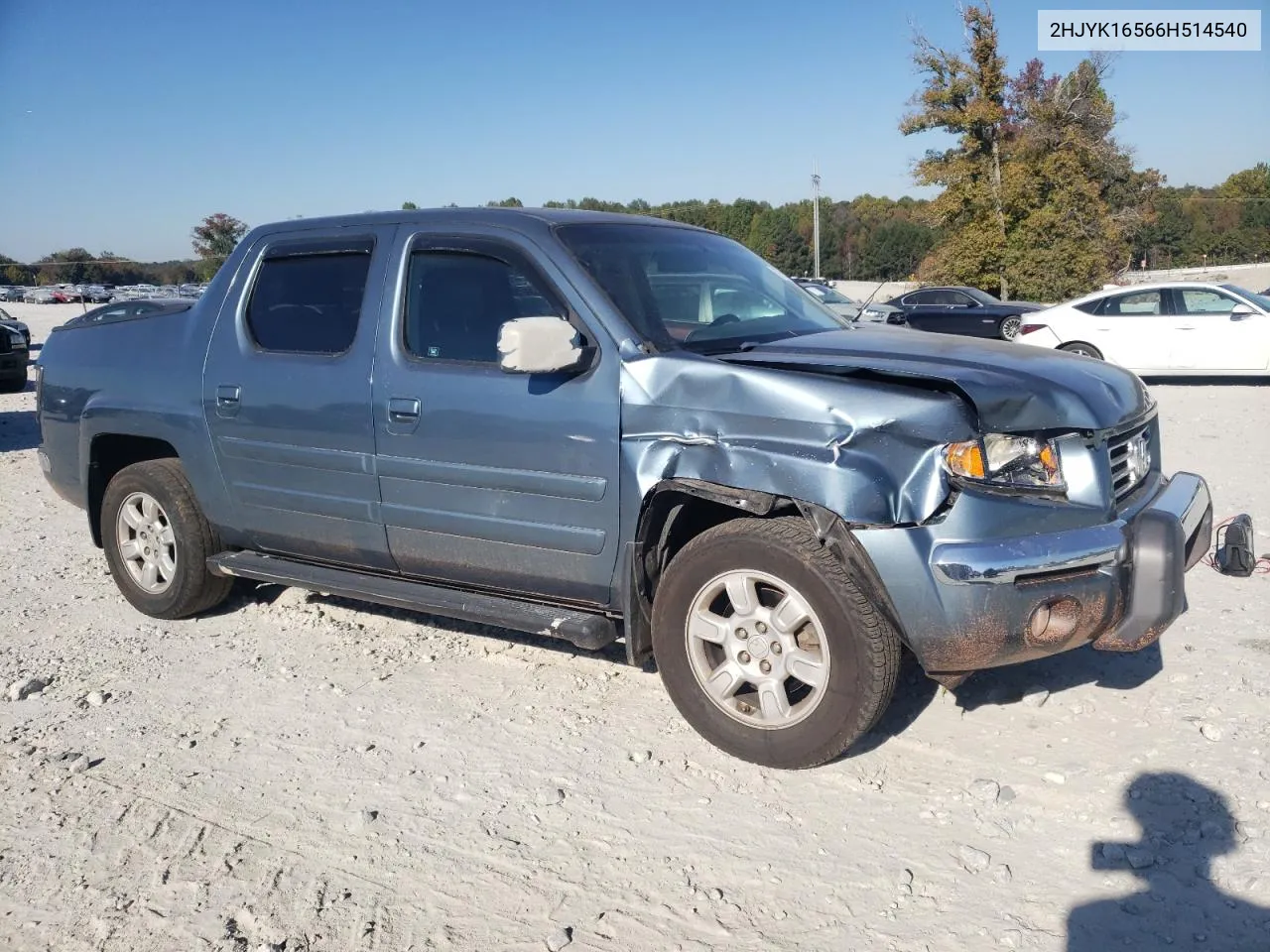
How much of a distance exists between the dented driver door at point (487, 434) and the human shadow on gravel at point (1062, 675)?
1.57 m

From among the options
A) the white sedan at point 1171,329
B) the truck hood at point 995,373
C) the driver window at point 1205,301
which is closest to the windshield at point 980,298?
the white sedan at point 1171,329

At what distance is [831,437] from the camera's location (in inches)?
130

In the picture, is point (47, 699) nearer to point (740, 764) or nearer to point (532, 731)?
point (532, 731)

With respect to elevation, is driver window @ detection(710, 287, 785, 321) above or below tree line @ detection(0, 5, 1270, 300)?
below

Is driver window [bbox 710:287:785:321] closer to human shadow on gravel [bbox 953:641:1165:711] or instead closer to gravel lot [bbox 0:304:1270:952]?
gravel lot [bbox 0:304:1270:952]

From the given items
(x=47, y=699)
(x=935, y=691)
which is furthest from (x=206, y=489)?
(x=935, y=691)

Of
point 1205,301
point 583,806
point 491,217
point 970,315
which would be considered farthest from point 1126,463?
point 970,315

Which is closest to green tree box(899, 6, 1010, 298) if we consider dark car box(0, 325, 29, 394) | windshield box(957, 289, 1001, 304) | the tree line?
the tree line

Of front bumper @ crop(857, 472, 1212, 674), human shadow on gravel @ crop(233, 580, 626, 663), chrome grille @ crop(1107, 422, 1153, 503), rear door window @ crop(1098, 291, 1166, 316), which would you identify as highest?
rear door window @ crop(1098, 291, 1166, 316)

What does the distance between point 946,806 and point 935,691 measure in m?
0.93

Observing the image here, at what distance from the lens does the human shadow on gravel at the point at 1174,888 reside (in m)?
2.67

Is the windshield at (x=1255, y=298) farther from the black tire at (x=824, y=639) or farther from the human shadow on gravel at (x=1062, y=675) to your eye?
the black tire at (x=824, y=639)

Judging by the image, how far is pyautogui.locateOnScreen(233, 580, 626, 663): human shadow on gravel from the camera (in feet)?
15.9

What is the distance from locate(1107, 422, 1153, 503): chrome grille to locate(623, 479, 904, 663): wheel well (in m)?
0.97
